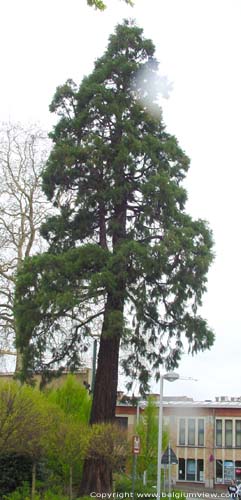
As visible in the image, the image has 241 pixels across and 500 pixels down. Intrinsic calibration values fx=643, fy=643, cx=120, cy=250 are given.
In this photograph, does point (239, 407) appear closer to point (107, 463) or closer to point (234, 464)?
point (234, 464)

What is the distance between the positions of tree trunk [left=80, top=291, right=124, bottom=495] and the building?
1273 inches

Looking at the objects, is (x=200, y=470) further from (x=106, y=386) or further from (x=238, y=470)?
(x=106, y=386)

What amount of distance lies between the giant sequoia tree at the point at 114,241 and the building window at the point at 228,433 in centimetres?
3507

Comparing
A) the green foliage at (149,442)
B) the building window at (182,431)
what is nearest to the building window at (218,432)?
the building window at (182,431)

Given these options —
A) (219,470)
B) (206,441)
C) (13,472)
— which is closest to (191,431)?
(206,441)

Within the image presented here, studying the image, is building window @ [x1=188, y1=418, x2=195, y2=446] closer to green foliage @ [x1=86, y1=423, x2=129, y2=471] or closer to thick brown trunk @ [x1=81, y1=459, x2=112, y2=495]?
thick brown trunk @ [x1=81, y1=459, x2=112, y2=495]

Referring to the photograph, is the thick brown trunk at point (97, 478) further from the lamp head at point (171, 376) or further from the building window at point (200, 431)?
the building window at point (200, 431)

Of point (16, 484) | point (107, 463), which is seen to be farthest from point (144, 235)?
point (16, 484)

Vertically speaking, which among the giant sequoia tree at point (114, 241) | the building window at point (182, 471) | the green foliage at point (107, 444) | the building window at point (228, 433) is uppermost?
the giant sequoia tree at point (114, 241)

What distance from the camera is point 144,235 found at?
21750 mm

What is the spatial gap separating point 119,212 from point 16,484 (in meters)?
9.66

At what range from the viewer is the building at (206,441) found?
173 ft

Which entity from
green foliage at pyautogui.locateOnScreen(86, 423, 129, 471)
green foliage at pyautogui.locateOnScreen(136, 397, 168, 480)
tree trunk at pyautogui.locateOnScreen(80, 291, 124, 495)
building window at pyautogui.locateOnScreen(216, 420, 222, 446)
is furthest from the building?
green foliage at pyautogui.locateOnScreen(86, 423, 129, 471)

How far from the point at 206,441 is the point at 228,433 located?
2016mm
